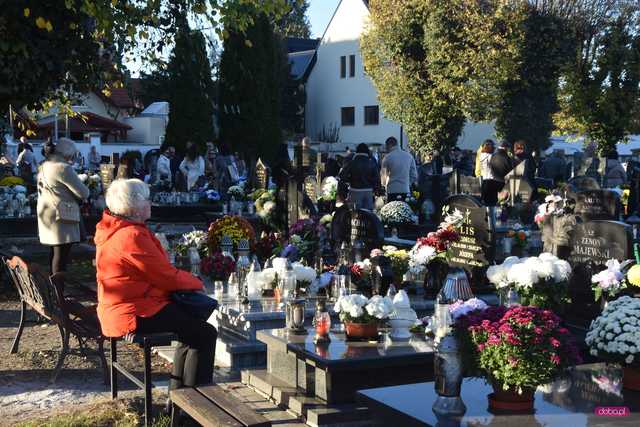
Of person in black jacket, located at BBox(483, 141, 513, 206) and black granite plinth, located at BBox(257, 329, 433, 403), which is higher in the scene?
person in black jacket, located at BBox(483, 141, 513, 206)

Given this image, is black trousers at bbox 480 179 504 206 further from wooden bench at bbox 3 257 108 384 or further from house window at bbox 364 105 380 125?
house window at bbox 364 105 380 125

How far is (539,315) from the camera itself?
4.87m

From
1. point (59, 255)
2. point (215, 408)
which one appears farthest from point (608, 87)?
point (215, 408)

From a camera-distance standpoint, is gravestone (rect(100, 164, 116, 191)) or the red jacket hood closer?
the red jacket hood

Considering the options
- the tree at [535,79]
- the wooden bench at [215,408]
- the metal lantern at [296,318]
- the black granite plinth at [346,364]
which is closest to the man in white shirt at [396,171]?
the metal lantern at [296,318]

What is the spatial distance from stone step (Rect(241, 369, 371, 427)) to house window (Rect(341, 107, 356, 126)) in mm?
42331

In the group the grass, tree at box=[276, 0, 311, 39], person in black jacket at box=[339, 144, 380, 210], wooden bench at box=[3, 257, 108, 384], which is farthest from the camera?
tree at box=[276, 0, 311, 39]

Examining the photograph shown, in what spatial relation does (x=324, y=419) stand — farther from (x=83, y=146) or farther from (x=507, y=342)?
(x=83, y=146)

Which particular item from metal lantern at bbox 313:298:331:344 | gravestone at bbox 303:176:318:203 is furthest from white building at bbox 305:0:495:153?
metal lantern at bbox 313:298:331:344

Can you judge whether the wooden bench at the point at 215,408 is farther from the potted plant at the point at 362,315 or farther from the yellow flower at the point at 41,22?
the yellow flower at the point at 41,22

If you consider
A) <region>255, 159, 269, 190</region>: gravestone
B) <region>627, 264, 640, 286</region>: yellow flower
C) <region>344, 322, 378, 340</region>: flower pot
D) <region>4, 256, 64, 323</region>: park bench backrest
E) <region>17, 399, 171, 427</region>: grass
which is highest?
<region>255, 159, 269, 190</region>: gravestone

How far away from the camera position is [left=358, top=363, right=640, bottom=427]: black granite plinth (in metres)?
4.75

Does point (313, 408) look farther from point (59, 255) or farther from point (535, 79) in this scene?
point (535, 79)

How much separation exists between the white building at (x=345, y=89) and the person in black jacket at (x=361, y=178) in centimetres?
3109
